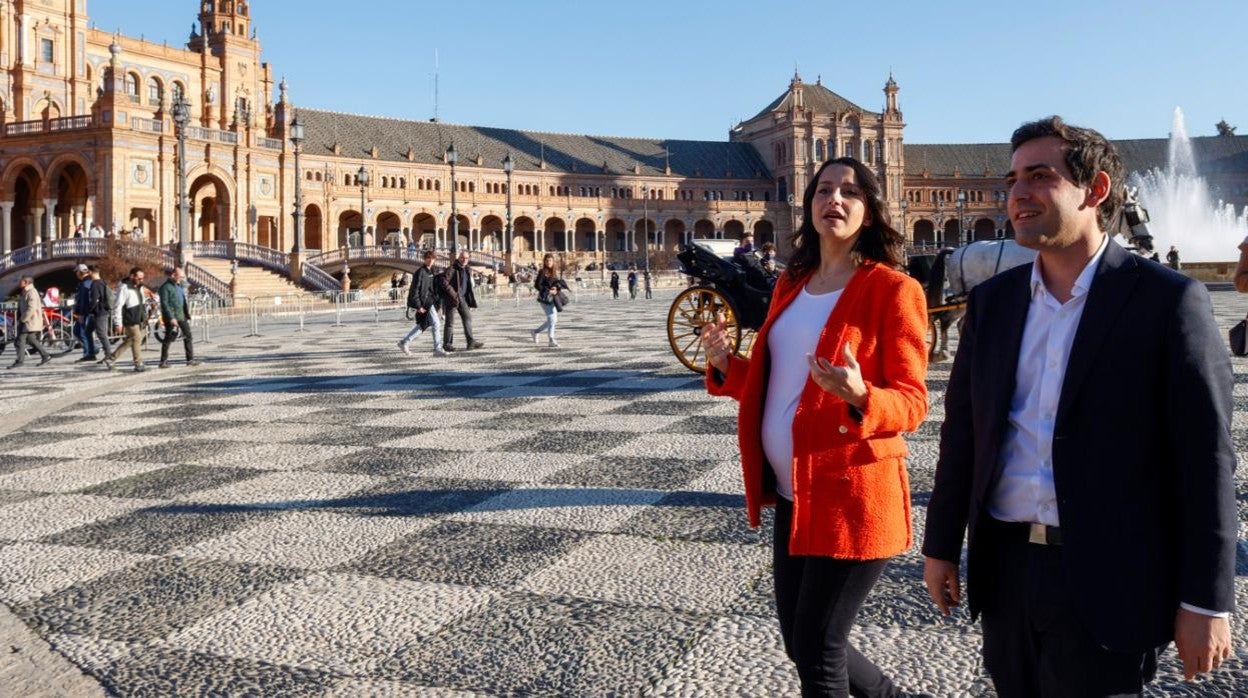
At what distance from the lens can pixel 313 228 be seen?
253ft

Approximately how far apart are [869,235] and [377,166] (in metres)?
84.8

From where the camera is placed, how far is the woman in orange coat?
2.55 m

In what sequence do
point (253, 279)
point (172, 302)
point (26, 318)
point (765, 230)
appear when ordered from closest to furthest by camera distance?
point (172, 302)
point (26, 318)
point (253, 279)
point (765, 230)

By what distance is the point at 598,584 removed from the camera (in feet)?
13.9

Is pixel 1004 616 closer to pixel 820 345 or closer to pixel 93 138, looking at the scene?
pixel 820 345

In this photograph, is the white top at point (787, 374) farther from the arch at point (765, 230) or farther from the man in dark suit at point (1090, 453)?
the arch at point (765, 230)

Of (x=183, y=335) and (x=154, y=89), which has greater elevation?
(x=154, y=89)

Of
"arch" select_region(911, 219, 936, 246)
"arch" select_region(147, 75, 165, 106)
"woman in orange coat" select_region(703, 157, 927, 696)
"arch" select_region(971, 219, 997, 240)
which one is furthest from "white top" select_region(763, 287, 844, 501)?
"arch" select_region(971, 219, 997, 240)

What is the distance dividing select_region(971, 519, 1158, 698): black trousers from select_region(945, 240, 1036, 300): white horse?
8.38 metres

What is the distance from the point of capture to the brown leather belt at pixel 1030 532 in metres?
2.07

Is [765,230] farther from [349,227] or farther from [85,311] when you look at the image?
[85,311]

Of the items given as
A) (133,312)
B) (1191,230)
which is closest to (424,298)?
(133,312)

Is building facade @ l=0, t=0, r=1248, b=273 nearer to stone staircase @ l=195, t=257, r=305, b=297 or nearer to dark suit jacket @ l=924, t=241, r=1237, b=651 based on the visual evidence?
stone staircase @ l=195, t=257, r=305, b=297

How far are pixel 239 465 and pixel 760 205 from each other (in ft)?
319
